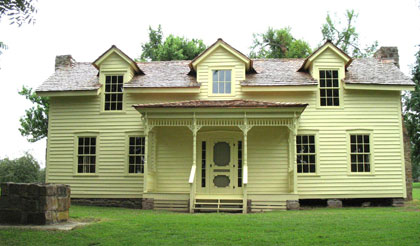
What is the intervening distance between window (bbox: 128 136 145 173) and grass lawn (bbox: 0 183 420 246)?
6.39 meters

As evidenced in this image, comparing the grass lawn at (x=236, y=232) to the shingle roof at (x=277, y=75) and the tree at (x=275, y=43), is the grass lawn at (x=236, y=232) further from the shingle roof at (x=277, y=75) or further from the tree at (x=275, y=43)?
the tree at (x=275, y=43)

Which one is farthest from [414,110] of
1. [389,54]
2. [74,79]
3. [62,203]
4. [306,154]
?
[62,203]

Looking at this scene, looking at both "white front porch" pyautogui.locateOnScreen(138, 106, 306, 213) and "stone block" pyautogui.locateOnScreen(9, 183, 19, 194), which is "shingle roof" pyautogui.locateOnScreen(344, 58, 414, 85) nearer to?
"white front porch" pyautogui.locateOnScreen(138, 106, 306, 213)

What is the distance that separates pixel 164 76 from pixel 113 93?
7.90 feet

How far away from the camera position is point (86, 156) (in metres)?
19.0

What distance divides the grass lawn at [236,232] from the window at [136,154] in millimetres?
6387

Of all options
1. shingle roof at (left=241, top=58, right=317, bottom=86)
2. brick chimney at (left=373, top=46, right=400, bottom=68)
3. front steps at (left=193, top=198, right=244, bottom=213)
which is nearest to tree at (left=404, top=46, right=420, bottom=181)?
brick chimney at (left=373, top=46, right=400, bottom=68)

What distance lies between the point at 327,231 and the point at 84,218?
22.6 feet

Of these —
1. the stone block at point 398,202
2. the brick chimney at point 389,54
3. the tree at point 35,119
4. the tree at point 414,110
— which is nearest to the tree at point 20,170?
the tree at point 35,119

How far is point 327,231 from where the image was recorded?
10.2m

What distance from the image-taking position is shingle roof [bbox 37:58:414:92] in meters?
18.4

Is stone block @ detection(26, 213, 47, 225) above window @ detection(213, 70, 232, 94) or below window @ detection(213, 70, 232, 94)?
below

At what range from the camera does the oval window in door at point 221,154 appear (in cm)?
1820

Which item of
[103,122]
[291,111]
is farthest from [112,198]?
[291,111]
